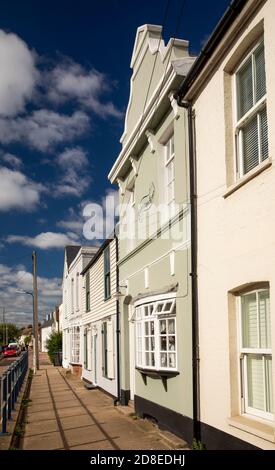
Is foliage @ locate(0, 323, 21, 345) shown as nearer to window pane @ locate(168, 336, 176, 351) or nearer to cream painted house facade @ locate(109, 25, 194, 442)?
cream painted house facade @ locate(109, 25, 194, 442)

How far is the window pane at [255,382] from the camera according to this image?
6273 mm

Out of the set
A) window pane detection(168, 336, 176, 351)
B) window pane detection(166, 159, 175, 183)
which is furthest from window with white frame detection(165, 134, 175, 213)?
window pane detection(168, 336, 176, 351)

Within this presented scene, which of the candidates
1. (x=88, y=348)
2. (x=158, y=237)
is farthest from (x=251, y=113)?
(x=88, y=348)

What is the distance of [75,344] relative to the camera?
91.0 ft

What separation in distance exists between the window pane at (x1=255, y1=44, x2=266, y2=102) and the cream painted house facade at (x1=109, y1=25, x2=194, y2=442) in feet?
8.19

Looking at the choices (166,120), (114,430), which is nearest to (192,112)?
(166,120)

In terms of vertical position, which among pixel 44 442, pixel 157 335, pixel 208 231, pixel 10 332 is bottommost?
pixel 10 332

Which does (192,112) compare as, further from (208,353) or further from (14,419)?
(14,419)

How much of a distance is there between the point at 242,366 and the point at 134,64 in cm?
902

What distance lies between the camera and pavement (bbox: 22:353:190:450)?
9188 millimetres

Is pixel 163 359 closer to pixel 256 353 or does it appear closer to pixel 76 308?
pixel 256 353

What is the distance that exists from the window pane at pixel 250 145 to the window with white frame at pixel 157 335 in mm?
3347

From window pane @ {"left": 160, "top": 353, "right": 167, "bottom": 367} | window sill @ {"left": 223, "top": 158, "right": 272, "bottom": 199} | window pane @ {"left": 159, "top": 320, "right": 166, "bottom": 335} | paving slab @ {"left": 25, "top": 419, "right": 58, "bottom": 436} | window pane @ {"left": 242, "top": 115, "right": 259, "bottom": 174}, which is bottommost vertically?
paving slab @ {"left": 25, "top": 419, "right": 58, "bottom": 436}

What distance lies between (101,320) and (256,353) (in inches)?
487
